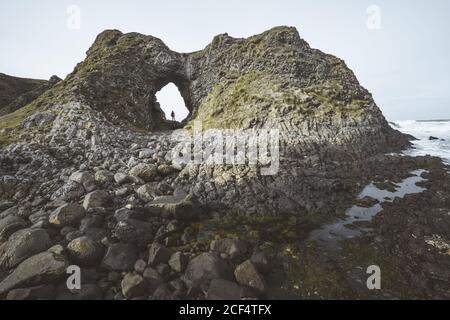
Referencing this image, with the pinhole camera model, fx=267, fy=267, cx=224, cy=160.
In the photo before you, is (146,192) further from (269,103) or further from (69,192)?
(269,103)

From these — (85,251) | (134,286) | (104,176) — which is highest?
(104,176)

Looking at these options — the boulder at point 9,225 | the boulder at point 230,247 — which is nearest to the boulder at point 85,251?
the boulder at point 9,225

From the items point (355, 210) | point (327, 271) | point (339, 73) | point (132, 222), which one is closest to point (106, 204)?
point (132, 222)

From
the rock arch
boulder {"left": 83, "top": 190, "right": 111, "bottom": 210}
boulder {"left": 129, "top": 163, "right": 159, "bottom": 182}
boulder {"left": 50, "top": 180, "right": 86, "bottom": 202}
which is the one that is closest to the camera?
boulder {"left": 83, "top": 190, "right": 111, "bottom": 210}

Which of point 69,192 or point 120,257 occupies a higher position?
point 69,192

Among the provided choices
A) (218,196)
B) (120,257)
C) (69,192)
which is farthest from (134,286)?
(69,192)

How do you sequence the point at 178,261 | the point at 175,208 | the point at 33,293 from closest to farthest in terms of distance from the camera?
the point at 33,293, the point at 178,261, the point at 175,208

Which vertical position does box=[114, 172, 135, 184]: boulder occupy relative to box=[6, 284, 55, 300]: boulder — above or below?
above

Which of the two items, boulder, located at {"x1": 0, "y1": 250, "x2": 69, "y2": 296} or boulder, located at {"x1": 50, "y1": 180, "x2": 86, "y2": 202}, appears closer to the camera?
boulder, located at {"x1": 0, "y1": 250, "x2": 69, "y2": 296}

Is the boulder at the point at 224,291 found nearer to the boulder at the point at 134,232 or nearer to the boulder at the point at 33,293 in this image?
the boulder at the point at 134,232

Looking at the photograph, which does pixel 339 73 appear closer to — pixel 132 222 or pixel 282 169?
pixel 282 169

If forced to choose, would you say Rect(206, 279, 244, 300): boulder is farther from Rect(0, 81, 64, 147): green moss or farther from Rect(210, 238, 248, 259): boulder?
Rect(0, 81, 64, 147): green moss

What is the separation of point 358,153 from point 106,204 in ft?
69.4

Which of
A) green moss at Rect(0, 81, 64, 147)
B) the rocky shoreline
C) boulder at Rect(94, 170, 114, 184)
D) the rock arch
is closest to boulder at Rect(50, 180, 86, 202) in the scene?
the rocky shoreline
